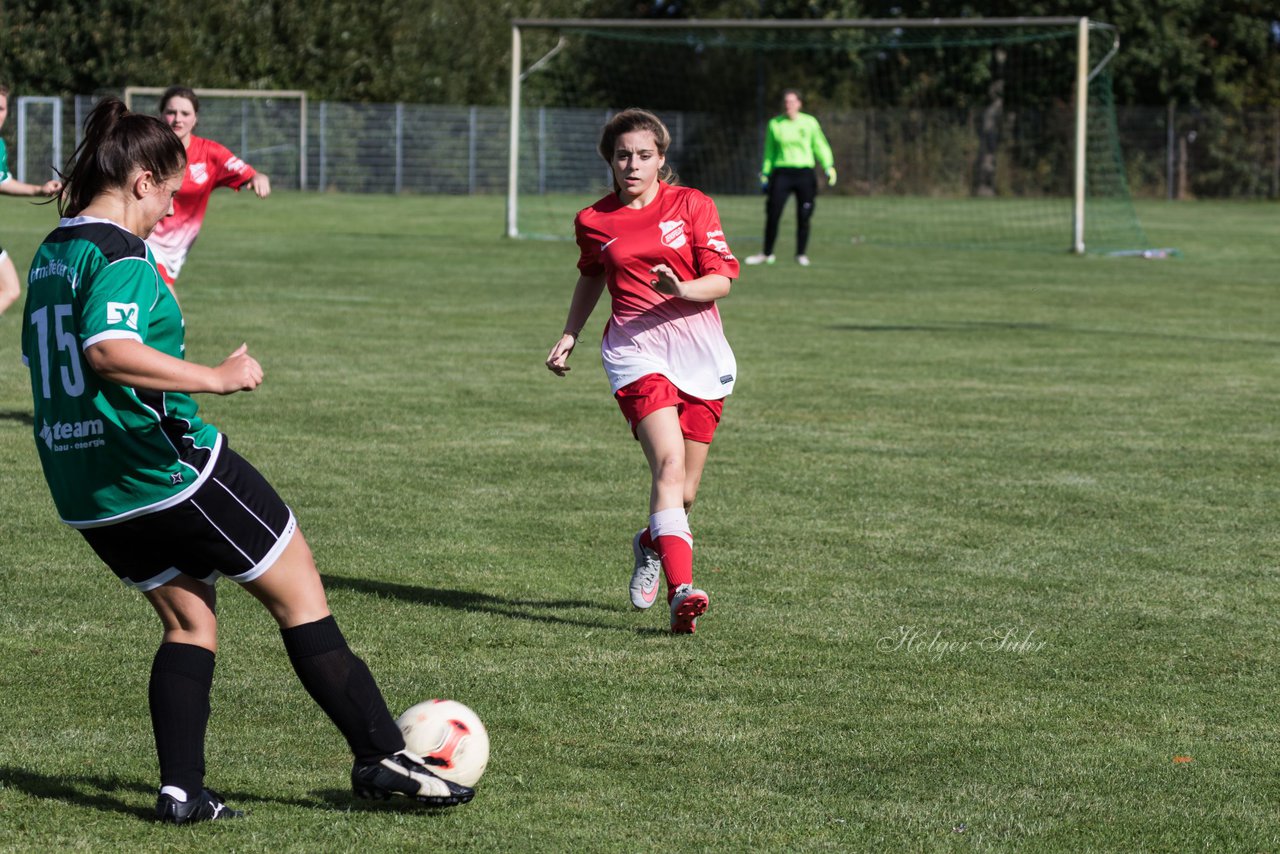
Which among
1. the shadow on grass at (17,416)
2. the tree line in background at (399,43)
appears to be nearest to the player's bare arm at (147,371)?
the shadow on grass at (17,416)

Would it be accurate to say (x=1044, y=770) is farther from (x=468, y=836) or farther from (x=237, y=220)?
(x=237, y=220)

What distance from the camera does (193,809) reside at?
13.7 feet

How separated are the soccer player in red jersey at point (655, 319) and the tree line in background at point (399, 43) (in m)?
40.6

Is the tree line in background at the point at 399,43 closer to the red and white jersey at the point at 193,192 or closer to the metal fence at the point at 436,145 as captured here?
the metal fence at the point at 436,145

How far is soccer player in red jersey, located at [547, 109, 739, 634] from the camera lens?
6301mm

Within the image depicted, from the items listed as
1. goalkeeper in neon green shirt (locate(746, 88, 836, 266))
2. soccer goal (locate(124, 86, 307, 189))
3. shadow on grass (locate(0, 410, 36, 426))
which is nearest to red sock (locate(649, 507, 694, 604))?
shadow on grass (locate(0, 410, 36, 426))

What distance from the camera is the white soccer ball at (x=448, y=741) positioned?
14.3ft

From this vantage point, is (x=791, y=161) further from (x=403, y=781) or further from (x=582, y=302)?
(x=403, y=781)

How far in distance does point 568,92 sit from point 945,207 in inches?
481

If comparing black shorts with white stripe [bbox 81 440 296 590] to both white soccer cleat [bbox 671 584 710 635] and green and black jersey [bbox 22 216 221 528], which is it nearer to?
green and black jersey [bbox 22 216 221 528]

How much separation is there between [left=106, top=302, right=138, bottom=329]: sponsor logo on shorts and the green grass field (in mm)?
1241

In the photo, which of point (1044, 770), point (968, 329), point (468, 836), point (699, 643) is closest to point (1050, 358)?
point (968, 329)

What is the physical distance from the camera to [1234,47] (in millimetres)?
52938

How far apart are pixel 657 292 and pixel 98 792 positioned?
280 centimetres
